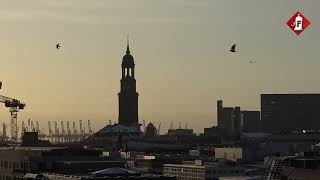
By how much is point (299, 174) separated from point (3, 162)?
278 feet

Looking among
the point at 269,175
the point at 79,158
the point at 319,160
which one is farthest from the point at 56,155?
the point at 319,160

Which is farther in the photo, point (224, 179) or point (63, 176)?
point (224, 179)

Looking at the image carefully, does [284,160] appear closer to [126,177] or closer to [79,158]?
[126,177]

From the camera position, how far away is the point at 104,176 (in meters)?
143

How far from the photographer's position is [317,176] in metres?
113

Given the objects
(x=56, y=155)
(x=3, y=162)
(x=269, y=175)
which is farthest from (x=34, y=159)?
(x=269, y=175)

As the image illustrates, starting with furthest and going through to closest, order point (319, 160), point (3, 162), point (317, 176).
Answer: point (3, 162)
point (319, 160)
point (317, 176)

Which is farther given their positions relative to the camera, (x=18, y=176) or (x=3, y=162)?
Result: (x=3, y=162)

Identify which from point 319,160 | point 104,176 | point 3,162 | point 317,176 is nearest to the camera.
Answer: point 317,176

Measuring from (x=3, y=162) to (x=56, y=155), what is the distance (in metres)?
16.8

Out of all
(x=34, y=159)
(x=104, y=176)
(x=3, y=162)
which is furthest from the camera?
(x=3, y=162)

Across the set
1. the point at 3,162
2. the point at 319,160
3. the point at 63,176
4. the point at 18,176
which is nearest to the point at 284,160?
the point at 319,160

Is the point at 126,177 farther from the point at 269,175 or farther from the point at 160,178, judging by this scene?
the point at 269,175

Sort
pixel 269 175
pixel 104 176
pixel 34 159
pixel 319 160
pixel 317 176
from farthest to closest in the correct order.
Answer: pixel 34 159 → pixel 104 176 → pixel 269 175 → pixel 319 160 → pixel 317 176
